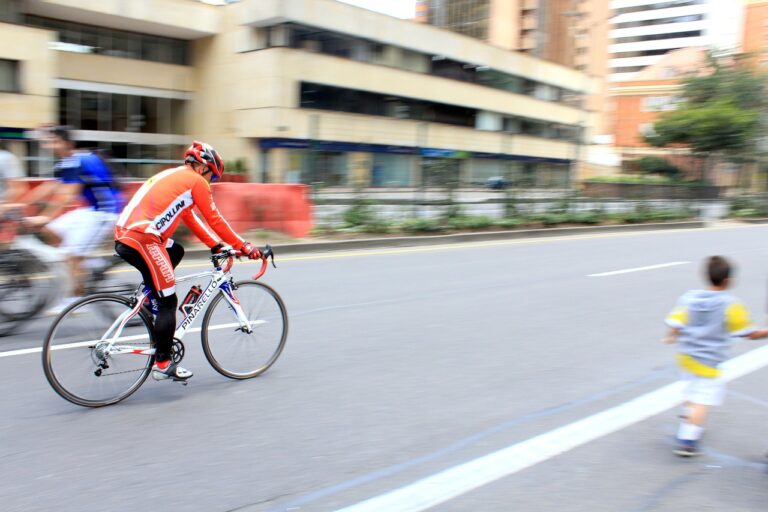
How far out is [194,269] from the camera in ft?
34.0

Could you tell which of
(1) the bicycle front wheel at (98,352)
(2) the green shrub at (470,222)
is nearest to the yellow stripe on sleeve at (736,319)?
(1) the bicycle front wheel at (98,352)

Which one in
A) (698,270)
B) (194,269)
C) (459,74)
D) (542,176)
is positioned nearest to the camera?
(194,269)

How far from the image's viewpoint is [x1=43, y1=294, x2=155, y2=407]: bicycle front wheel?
442cm

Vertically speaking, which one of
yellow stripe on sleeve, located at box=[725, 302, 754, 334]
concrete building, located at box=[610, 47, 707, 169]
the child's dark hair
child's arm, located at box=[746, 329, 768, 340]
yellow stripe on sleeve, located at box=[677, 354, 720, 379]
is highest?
concrete building, located at box=[610, 47, 707, 169]

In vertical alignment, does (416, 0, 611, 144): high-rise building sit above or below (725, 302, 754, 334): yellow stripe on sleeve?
above

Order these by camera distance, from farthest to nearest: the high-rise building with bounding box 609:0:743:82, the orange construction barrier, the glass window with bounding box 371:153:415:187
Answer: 1. the high-rise building with bounding box 609:0:743:82
2. the glass window with bounding box 371:153:415:187
3. the orange construction barrier

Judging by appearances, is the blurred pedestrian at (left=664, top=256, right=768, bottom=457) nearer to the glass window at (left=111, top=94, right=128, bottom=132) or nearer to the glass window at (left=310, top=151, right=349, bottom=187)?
the glass window at (left=310, top=151, right=349, bottom=187)

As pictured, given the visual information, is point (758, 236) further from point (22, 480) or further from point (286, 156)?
point (286, 156)

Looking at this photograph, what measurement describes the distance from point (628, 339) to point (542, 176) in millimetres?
13981

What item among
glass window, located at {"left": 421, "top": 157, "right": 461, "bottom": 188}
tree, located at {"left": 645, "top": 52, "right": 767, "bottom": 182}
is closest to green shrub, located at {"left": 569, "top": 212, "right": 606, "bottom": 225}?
glass window, located at {"left": 421, "top": 157, "right": 461, "bottom": 188}

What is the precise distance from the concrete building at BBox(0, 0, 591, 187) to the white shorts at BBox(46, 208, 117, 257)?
24422mm

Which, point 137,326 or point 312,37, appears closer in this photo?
point 137,326

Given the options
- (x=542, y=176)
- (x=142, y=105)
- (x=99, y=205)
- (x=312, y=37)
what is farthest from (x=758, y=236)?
(x=142, y=105)

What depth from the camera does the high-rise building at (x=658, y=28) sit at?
354 feet
